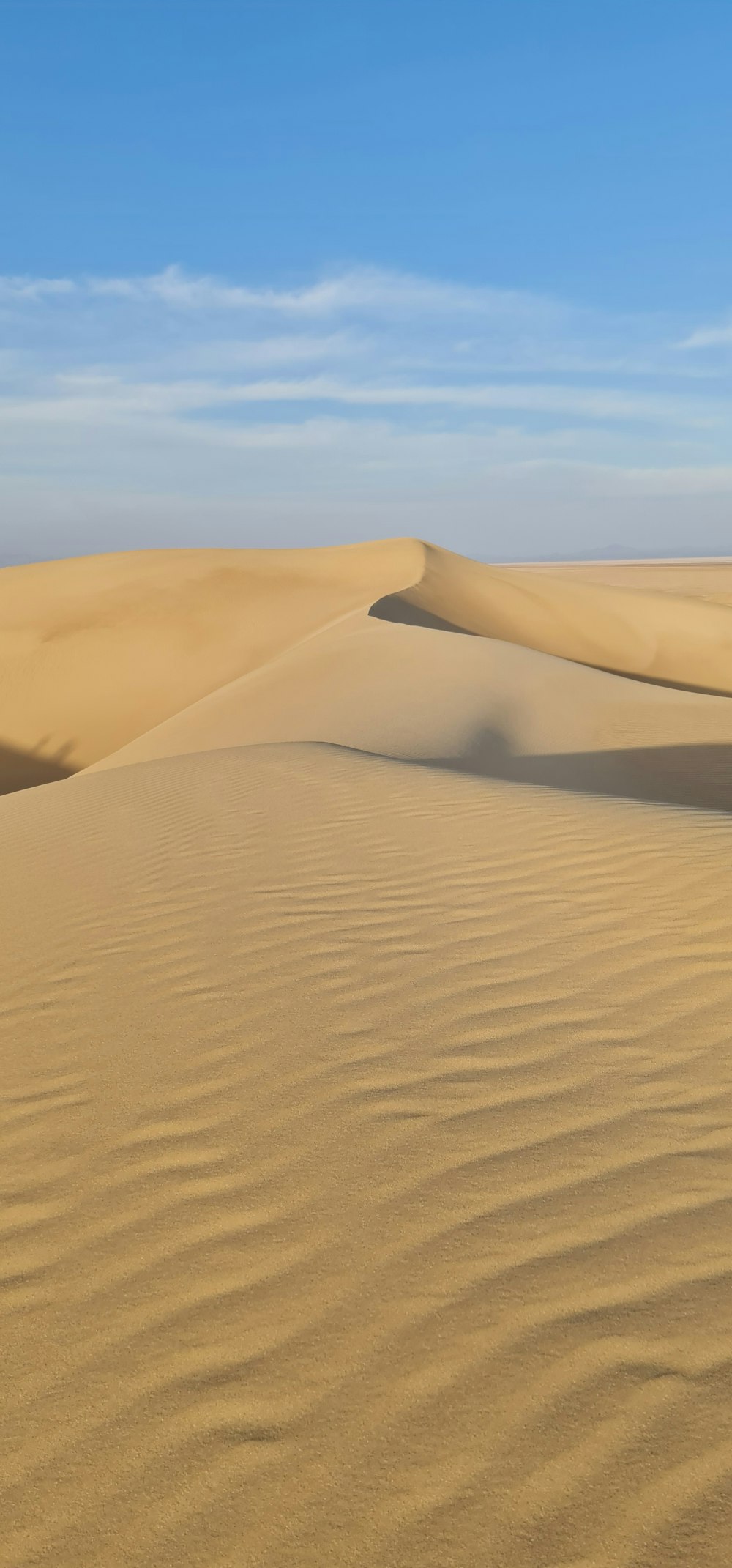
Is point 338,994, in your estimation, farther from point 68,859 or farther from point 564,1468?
point 68,859

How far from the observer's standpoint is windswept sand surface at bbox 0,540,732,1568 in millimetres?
1954

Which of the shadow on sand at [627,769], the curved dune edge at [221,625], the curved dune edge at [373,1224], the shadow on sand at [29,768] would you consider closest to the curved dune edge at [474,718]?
the shadow on sand at [627,769]

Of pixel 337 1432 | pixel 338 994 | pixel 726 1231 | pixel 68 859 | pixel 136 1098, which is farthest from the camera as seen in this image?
pixel 68 859

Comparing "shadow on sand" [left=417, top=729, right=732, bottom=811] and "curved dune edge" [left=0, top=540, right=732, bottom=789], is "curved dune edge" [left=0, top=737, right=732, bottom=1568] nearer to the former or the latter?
"shadow on sand" [left=417, top=729, right=732, bottom=811]

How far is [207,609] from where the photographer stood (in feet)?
85.7

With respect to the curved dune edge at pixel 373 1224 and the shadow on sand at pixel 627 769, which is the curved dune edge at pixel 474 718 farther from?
the curved dune edge at pixel 373 1224

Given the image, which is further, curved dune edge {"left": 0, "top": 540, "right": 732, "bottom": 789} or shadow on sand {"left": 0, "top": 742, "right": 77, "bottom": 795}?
curved dune edge {"left": 0, "top": 540, "right": 732, "bottom": 789}

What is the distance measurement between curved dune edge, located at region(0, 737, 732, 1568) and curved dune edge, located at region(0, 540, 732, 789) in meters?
16.8

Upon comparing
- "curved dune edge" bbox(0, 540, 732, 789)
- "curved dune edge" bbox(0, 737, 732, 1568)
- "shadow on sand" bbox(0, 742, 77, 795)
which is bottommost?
"curved dune edge" bbox(0, 737, 732, 1568)

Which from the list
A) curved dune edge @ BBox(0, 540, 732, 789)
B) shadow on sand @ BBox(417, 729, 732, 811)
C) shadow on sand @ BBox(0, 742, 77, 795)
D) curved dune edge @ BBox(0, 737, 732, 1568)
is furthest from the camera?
curved dune edge @ BBox(0, 540, 732, 789)

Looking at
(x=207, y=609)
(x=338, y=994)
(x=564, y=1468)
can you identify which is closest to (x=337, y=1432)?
(x=564, y=1468)

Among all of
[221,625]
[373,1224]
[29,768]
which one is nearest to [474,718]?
[373,1224]

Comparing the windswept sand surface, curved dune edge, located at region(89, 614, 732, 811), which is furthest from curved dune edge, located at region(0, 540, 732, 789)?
the windswept sand surface

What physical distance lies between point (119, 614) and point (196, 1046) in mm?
23949
